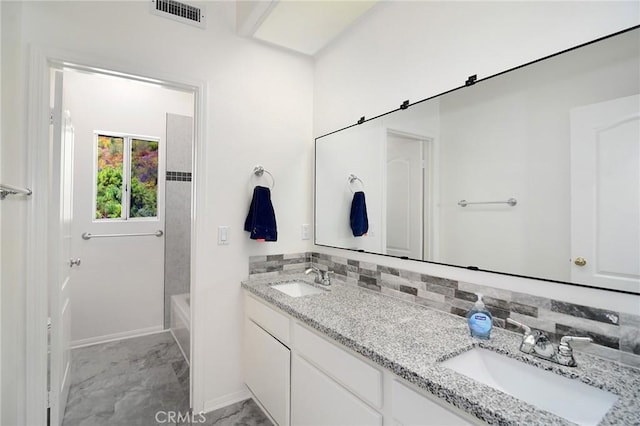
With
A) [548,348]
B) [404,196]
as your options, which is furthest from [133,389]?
[548,348]

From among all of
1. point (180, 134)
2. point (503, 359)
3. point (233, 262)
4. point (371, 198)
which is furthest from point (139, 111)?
point (503, 359)

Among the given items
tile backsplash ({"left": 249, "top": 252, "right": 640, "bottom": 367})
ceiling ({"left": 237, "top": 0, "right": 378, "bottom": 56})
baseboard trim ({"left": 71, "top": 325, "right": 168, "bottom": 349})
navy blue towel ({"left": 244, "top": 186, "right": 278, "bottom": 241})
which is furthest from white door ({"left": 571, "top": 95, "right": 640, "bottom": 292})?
baseboard trim ({"left": 71, "top": 325, "right": 168, "bottom": 349})

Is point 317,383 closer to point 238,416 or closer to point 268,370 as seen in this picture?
point 268,370

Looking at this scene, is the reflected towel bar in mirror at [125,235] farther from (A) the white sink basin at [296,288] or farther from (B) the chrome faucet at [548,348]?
(B) the chrome faucet at [548,348]

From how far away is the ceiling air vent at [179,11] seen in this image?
1.89 meters

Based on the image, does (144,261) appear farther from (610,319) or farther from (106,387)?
(610,319)

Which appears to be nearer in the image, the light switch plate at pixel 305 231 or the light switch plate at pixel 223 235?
the light switch plate at pixel 223 235

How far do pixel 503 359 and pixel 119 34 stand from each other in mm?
2449

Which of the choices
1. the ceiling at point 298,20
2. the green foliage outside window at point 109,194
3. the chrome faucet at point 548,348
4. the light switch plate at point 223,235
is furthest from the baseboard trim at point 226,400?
the ceiling at point 298,20

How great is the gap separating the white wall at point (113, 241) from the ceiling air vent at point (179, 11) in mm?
1361

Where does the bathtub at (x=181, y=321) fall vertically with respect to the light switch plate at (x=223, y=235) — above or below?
below

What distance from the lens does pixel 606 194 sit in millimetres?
1017

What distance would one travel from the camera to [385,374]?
3.57 ft

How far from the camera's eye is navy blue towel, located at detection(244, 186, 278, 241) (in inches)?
83.1
